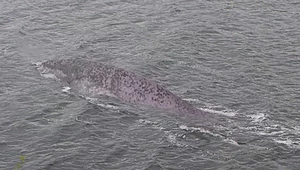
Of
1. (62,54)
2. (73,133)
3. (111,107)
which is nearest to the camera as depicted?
(73,133)

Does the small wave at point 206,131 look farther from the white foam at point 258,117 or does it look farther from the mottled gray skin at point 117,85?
the white foam at point 258,117

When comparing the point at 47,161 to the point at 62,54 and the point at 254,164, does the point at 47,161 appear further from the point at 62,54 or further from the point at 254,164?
the point at 62,54

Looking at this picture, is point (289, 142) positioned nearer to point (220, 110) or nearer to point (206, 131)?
point (206, 131)

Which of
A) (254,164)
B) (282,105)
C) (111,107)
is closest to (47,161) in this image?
(111,107)

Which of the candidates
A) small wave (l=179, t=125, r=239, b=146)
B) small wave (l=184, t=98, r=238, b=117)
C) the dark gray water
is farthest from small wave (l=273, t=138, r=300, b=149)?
small wave (l=184, t=98, r=238, b=117)

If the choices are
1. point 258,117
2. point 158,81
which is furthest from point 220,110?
point 158,81
